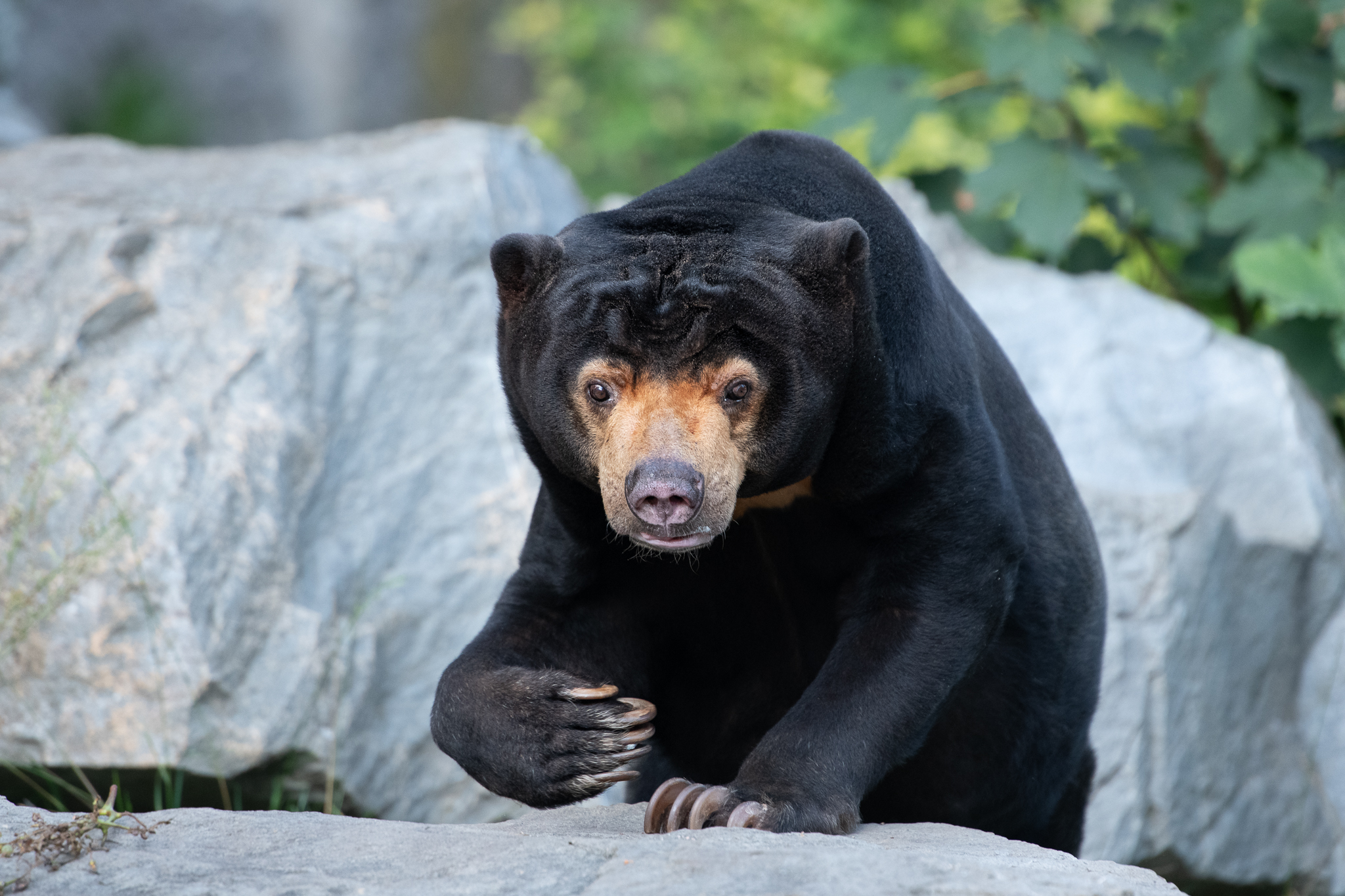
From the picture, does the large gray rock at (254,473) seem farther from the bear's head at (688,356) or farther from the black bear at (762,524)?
the bear's head at (688,356)

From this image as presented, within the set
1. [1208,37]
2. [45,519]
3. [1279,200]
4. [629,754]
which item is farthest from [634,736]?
[1208,37]

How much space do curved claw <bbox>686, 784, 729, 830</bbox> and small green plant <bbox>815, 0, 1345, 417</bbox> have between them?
12.7 ft

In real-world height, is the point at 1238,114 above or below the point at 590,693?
above

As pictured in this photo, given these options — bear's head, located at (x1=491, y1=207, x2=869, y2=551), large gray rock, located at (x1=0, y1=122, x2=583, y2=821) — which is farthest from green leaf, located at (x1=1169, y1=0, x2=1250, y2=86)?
bear's head, located at (x1=491, y1=207, x2=869, y2=551)

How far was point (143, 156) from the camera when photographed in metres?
6.93

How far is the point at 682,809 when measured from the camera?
2.98 m

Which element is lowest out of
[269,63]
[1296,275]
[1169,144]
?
[1296,275]

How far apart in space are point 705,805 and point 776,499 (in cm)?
81

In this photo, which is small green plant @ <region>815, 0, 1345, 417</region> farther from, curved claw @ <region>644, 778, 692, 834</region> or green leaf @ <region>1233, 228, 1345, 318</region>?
curved claw @ <region>644, 778, 692, 834</region>

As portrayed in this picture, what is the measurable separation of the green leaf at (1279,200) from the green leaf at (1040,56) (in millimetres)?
863

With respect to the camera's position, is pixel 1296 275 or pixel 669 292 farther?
pixel 1296 275

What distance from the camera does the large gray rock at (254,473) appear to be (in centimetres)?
451

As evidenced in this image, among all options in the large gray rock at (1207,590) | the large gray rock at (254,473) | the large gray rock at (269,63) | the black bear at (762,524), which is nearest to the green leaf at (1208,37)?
the large gray rock at (1207,590)

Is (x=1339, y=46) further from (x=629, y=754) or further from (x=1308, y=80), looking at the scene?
(x=629, y=754)
